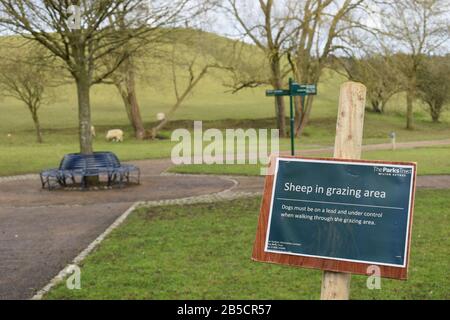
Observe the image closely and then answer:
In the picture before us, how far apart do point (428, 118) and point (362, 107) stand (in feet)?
196

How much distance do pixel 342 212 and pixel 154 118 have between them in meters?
49.4

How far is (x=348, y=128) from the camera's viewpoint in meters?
3.86

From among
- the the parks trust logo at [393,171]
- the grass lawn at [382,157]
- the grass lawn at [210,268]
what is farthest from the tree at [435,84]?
the the parks trust logo at [393,171]

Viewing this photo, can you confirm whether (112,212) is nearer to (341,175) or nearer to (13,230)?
(13,230)

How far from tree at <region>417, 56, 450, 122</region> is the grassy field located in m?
1.88

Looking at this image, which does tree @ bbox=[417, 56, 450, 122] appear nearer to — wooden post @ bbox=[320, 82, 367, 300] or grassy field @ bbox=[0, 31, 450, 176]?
grassy field @ bbox=[0, 31, 450, 176]

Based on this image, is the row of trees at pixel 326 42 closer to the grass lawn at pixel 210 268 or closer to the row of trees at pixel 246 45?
the row of trees at pixel 246 45

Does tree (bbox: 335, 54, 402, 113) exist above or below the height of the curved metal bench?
above

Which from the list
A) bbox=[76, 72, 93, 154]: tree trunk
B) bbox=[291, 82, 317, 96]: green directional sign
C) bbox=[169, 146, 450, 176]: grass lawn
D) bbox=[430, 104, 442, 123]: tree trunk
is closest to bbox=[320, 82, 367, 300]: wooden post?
bbox=[291, 82, 317, 96]: green directional sign

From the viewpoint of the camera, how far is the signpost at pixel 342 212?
3.63 meters

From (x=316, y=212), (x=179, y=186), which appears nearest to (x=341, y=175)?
(x=316, y=212)

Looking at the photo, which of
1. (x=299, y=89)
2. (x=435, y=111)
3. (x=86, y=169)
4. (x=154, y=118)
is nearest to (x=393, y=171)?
(x=299, y=89)

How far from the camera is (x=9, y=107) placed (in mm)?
59719

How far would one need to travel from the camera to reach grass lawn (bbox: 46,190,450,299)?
5508 millimetres
